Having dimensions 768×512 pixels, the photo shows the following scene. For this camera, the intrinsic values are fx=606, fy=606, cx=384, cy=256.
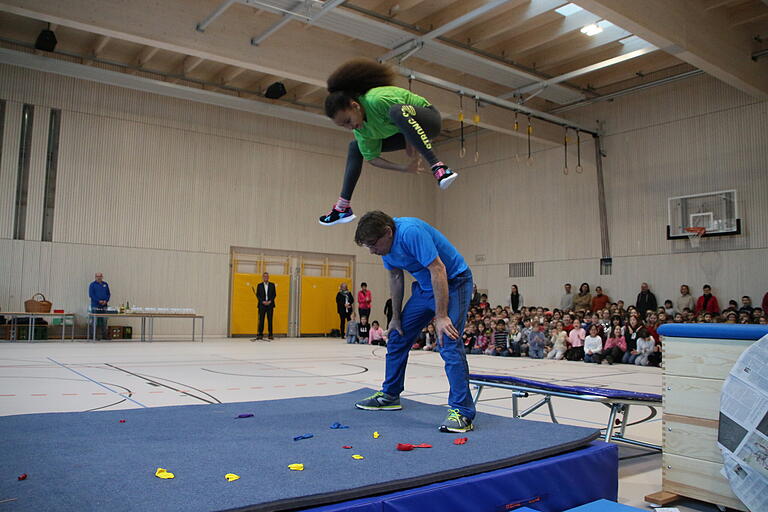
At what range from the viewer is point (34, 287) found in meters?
14.6

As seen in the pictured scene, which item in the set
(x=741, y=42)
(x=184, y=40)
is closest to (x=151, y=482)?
(x=184, y=40)

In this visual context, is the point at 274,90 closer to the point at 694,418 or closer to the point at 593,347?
the point at 593,347

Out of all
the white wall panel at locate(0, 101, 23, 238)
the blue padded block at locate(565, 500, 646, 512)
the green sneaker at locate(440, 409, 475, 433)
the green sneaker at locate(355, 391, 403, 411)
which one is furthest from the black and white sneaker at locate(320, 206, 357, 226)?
the white wall panel at locate(0, 101, 23, 238)

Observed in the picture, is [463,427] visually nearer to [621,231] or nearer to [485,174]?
[621,231]

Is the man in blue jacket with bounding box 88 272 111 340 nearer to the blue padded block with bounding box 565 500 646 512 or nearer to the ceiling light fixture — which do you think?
the ceiling light fixture

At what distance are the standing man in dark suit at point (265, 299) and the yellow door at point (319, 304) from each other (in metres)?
1.77

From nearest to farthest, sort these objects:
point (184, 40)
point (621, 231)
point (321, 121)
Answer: point (184, 40), point (621, 231), point (321, 121)

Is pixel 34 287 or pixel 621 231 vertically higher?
pixel 621 231

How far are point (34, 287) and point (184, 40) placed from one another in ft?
25.1

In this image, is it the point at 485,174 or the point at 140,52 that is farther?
the point at 485,174

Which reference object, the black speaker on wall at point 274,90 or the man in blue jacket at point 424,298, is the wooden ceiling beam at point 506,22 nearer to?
the black speaker on wall at point 274,90

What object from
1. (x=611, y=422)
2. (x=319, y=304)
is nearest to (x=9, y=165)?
(x=319, y=304)

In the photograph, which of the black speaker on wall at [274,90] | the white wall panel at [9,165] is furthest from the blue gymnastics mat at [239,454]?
the white wall panel at [9,165]

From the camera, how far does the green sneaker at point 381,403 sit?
4121 millimetres
